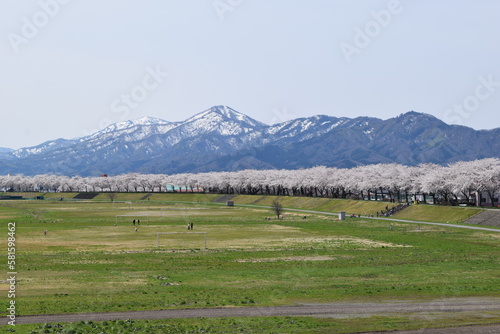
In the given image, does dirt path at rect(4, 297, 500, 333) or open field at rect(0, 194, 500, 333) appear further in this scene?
open field at rect(0, 194, 500, 333)

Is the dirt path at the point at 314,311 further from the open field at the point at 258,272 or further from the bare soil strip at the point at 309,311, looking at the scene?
the open field at the point at 258,272

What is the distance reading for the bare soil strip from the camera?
38.0 m

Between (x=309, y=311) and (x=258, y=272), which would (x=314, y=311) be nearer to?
(x=309, y=311)

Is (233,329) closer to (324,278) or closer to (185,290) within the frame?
(185,290)

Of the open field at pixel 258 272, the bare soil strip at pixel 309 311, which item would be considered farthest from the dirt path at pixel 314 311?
the open field at pixel 258 272

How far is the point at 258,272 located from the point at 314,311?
59.8 ft

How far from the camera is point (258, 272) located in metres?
58.7

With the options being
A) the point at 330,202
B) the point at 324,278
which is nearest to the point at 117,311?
the point at 324,278

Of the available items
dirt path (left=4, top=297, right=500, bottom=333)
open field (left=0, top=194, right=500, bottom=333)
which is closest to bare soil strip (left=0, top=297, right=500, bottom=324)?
dirt path (left=4, top=297, right=500, bottom=333)

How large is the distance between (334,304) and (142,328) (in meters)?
14.6

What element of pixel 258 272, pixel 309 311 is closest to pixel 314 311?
pixel 309 311

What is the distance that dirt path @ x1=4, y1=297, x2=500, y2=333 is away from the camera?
3806cm

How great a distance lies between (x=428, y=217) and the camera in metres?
138

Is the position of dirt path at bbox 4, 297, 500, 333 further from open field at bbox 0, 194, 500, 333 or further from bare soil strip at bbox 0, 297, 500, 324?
open field at bbox 0, 194, 500, 333
